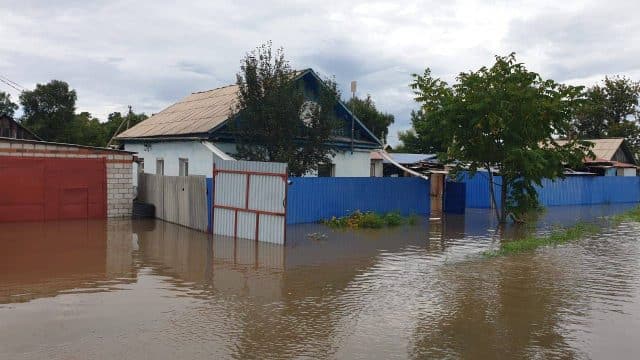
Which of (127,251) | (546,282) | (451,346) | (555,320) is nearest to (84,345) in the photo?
(451,346)

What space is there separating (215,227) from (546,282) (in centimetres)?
854

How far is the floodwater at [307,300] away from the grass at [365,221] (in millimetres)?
3249

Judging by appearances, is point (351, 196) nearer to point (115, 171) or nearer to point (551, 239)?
point (551, 239)

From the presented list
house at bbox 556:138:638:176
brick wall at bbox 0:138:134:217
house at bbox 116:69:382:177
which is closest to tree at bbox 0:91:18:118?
house at bbox 116:69:382:177

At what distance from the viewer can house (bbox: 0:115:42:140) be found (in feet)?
111

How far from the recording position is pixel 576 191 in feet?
103

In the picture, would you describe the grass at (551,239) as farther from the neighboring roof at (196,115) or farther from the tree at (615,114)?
the tree at (615,114)

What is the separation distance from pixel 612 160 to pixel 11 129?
4001cm

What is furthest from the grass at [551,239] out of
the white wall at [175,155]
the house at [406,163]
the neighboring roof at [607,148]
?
the neighboring roof at [607,148]

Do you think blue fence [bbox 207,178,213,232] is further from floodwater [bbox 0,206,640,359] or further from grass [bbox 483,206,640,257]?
grass [bbox 483,206,640,257]

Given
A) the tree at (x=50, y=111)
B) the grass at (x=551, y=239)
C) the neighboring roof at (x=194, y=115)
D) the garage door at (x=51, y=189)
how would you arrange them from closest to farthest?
1. the grass at (x=551, y=239)
2. the garage door at (x=51, y=189)
3. the neighboring roof at (x=194, y=115)
4. the tree at (x=50, y=111)

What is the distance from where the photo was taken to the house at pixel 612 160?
122 feet

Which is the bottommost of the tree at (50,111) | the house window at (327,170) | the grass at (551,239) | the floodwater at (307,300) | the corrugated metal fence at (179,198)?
the floodwater at (307,300)

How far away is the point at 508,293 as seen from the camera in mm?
9172
